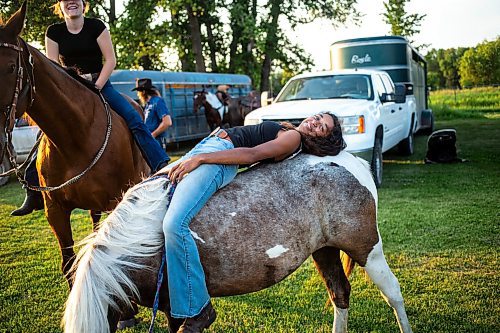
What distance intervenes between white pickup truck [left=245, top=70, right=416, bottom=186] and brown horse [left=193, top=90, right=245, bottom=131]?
7645 millimetres

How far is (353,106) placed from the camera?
866 centimetres

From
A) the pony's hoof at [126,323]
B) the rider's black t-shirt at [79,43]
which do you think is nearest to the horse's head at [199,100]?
the rider's black t-shirt at [79,43]

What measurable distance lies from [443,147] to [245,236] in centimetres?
979

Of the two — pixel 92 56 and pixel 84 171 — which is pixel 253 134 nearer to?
pixel 84 171

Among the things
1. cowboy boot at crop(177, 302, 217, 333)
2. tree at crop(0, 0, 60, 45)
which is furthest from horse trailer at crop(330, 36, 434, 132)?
cowboy boot at crop(177, 302, 217, 333)

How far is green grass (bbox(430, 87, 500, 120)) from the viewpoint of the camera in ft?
87.9

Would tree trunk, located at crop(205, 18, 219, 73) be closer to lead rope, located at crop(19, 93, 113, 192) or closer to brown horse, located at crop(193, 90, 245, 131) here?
brown horse, located at crop(193, 90, 245, 131)

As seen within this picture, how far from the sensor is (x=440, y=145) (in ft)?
37.3

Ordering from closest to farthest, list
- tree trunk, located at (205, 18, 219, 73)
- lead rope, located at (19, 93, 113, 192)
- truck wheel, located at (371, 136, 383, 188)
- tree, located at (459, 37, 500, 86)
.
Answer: lead rope, located at (19, 93, 113, 192) < truck wheel, located at (371, 136, 383, 188) < tree trunk, located at (205, 18, 219, 73) < tree, located at (459, 37, 500, 86)

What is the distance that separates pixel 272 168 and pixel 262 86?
1031 inches

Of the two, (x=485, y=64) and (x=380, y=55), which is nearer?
(x=380, y=55)

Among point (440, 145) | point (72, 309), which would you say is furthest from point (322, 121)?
point (440, 145)

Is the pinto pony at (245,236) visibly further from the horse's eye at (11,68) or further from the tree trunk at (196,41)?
the tree trunk at (196,41)

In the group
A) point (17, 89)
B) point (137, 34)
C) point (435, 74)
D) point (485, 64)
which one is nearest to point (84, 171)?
point (17, 89)
